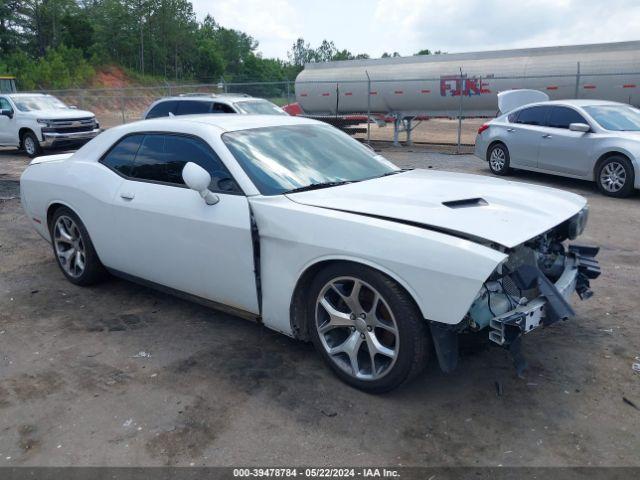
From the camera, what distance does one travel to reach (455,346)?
3.10 meters

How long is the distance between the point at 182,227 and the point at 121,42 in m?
74.5

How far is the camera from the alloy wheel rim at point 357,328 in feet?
10.7

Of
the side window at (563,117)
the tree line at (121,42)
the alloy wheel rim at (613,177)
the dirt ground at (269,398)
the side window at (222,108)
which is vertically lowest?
the dirt ground at (269,398)

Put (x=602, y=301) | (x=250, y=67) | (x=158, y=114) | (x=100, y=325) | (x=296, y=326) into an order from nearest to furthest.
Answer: (x=296, y=326) < (x=100, y=325) < (x=602, y=301) < (x=158, y=114) < (x=250, y=67)

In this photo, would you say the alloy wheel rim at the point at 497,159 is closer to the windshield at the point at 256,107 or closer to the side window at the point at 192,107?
the windshield at the point at 256,107

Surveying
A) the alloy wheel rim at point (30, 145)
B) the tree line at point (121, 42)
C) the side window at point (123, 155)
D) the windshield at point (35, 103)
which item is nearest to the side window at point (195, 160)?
the side window at point (123, 155)

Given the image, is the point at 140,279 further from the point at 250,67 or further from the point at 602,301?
the point at 250,67

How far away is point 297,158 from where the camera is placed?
4.12 metres

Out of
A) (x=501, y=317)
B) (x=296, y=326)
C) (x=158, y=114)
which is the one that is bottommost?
(x=296, y=326)

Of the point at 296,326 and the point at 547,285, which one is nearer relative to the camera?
the point at 547,285

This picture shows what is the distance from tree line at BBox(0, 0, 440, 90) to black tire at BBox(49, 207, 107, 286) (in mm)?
47029

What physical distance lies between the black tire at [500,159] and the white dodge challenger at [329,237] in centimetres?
781

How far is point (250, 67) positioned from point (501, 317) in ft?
288

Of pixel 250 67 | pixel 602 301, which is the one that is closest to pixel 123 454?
pixel 602 301
